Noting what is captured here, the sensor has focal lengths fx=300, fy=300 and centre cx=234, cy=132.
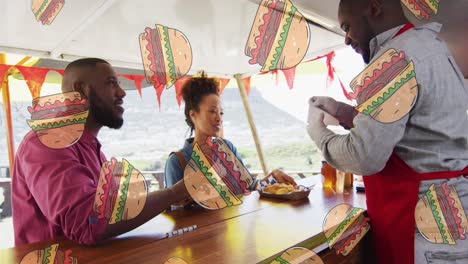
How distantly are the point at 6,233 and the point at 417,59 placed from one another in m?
1.10

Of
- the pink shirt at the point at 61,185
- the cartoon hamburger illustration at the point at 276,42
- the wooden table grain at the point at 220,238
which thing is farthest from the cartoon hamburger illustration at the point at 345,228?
the pink shirt at the point at 61,185

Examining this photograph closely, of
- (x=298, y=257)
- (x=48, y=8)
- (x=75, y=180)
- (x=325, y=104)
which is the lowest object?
(x=298, y=257)

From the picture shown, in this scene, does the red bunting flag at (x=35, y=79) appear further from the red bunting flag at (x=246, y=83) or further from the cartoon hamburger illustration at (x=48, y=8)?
the red bunting flag at (x=246, y=83)

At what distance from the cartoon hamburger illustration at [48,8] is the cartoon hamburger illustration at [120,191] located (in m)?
0.37

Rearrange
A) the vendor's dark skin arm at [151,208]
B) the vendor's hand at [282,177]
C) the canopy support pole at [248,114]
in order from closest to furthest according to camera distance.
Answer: the vendor's dark skin arm at [151,208]
the vendor's hand at [282,177]
the canopy support pole at [248,114]

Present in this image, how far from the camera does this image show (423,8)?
130 cm

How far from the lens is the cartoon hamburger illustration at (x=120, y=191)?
70 centimetres

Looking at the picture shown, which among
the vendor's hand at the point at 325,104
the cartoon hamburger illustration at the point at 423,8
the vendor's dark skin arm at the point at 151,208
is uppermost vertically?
the cartoon hamburger illustration at the point at 423,8

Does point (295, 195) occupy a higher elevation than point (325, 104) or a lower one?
lower

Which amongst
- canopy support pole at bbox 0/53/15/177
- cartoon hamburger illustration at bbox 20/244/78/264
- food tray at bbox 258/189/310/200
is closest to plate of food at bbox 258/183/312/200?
food tray at bbox 258/189/310/200

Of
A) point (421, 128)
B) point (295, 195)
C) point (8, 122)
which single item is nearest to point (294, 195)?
point (295, 195)

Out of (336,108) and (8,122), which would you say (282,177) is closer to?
(336,108)

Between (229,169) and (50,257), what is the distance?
648mm

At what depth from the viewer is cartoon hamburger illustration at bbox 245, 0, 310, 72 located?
904mm
